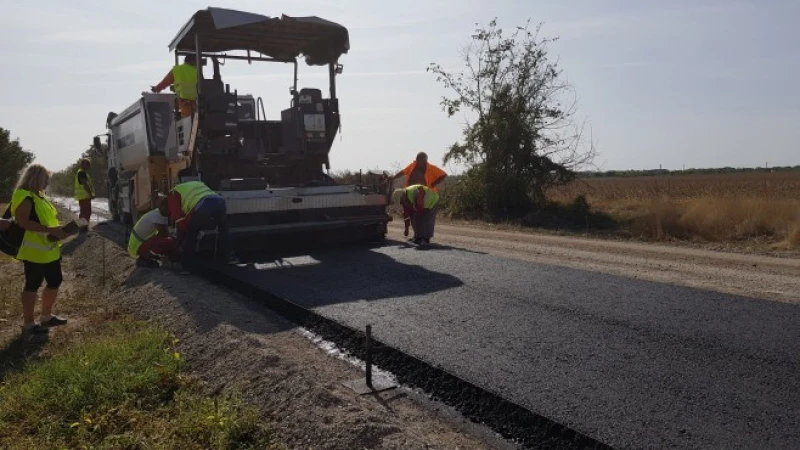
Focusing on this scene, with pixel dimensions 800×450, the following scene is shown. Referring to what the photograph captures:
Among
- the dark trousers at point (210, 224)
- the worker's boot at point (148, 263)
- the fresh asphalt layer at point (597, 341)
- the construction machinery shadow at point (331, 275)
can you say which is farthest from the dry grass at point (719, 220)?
the worker's boot at point (148, 263)

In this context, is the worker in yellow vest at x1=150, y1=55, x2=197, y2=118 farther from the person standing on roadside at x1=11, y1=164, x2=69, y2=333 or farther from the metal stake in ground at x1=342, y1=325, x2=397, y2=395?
the metal stake in ground at x1=342, y1=325, x2=397, y2=395

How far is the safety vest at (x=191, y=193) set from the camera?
8.30m

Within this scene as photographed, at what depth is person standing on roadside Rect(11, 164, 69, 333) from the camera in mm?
6070

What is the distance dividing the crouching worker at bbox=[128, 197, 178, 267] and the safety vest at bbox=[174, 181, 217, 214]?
470mm

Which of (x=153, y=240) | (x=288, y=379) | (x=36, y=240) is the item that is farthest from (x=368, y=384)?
(x=153, y=240)

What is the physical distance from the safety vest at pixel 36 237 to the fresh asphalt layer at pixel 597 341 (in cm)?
212

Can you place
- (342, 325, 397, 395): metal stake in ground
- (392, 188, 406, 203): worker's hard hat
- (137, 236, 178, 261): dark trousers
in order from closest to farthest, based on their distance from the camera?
(342, 325, 397, 395): metal stake in ground → (137, 236, 178, 261): dark trousers → (392, 188, 406, 203): worker's hard hat

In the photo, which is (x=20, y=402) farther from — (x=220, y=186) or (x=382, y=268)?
(x=220, y=186)

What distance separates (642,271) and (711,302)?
2377 mm

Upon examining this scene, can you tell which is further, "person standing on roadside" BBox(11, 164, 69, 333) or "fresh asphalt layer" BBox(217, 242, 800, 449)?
"person standing on roadside" BBox(11, 164, 69, 333)

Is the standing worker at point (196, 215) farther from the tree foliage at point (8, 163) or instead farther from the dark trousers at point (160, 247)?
the tree foliage at point (8, 163)

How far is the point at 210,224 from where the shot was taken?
851cm

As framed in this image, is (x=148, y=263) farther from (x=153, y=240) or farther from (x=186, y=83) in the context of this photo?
(x=186, y=83)

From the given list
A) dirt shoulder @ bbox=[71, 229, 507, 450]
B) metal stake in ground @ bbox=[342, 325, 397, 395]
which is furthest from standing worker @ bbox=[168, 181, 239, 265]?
metal stake in ground @ bbox=[342, 325, 397, 395]
